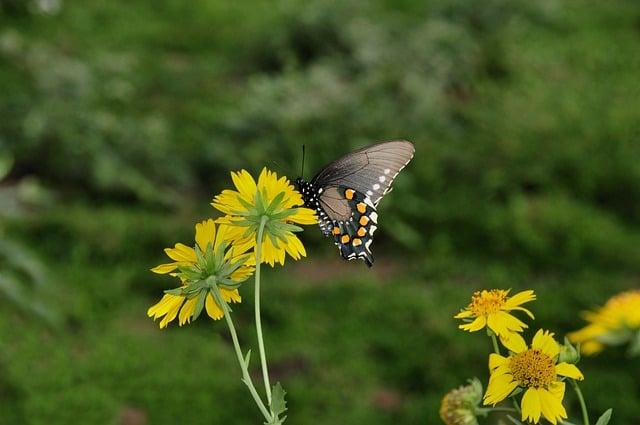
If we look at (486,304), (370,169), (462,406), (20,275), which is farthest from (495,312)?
(20,275)

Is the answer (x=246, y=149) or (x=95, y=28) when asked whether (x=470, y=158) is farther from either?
(x=95, y=28)

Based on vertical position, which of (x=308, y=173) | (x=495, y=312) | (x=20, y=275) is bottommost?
(x=495, y=312)

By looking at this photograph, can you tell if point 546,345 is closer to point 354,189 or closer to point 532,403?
point 532,403

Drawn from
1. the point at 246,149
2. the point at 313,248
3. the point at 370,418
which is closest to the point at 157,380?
the point at 370,418

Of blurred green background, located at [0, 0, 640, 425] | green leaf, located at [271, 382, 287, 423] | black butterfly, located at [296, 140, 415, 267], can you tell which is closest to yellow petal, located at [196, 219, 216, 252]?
green leaf, located at [271, 382, 287, 423]

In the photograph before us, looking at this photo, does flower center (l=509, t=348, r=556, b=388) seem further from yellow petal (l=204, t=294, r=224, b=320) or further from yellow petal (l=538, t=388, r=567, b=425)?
yellow petal (l=204, t=294, r=224, b=320)

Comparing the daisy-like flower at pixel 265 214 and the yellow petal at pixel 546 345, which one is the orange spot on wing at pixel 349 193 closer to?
the daisy-like flower at pixel 265 214

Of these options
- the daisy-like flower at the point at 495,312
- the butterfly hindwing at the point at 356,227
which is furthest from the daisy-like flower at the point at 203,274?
the butterfly hindwing at the point at 356,227
